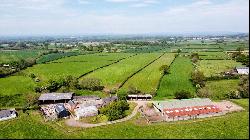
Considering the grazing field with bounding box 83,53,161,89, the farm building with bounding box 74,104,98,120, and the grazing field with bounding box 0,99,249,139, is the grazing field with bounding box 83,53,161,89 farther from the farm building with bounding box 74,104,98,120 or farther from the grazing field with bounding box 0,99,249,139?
the grazing field with bounding box 0,99,249,139

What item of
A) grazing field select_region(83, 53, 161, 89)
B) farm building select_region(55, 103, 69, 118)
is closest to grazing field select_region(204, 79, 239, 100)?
grazing field select_region(83, 53, 161, 89)

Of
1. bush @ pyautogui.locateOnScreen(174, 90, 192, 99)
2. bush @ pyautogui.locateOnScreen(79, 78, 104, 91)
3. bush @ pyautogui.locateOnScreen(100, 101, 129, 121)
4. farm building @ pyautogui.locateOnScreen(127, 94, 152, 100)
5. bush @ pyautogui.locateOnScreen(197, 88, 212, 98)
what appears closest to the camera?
bush @ pyautogui.locateOnScreen(100, 101, 129, 121)

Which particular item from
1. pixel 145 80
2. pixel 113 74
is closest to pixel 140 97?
pixel 145 80

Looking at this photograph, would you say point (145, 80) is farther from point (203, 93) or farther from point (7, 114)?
point (7, 114)

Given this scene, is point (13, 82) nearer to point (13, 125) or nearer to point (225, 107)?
point (13, 125)

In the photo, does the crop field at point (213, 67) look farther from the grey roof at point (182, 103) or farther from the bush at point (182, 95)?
the grey roof at point (182, 103)

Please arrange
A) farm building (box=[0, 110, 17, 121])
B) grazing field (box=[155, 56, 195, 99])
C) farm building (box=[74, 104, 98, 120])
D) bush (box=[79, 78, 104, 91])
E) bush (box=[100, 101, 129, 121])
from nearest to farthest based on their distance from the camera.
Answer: bush (box=[100, 101, 129, 121]) < farm building (box=[74, 104, 98, 120]) < farm building (box=[0, 110, 17, 121]) < grazing field (box=[155, 56, 195, 99]) < bush (box=[79, 78, 104, 91])

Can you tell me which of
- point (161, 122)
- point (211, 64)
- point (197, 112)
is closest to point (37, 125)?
point (161, 122)
